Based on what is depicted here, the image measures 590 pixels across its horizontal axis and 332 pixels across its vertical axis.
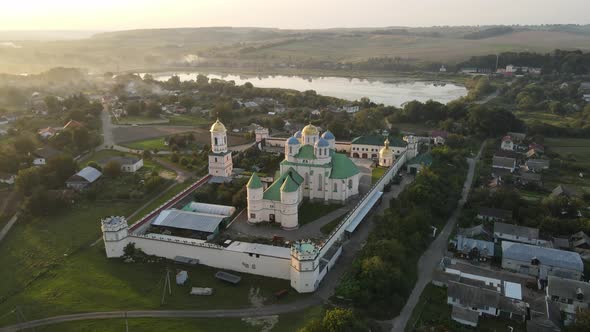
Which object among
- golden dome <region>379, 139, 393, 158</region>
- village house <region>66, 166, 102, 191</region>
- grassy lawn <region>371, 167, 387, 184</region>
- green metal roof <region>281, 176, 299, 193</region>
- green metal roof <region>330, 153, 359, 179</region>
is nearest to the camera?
green metal roof <region>281, 176, 299, 193</region>

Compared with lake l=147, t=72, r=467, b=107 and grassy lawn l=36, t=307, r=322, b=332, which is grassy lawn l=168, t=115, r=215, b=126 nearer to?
lake l=147, t=72, r=467, b=107

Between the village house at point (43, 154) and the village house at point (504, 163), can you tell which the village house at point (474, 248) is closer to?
the village house at point (504, 163)

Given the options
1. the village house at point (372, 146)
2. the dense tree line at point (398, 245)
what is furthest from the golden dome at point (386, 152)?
the dense tree line at point (398, 245)

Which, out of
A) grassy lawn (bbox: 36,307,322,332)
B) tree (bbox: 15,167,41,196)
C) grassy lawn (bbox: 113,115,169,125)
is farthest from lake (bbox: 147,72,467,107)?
grassy lawn (bbox: 36,307,322,332)

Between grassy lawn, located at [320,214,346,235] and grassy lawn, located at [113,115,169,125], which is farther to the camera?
grassy lawn, located at [113,115,169,125]

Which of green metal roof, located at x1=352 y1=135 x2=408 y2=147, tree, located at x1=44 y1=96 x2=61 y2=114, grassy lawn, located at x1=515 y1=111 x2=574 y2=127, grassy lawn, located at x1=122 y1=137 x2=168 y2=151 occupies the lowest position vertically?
grassy lawn, located at x1=122 y1=137 x2=168 y2=151

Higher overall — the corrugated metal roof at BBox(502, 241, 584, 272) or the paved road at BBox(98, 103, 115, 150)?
the paved road at BBox(98, 103, 115, 150)

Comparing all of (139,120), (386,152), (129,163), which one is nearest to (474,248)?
(386,152)
